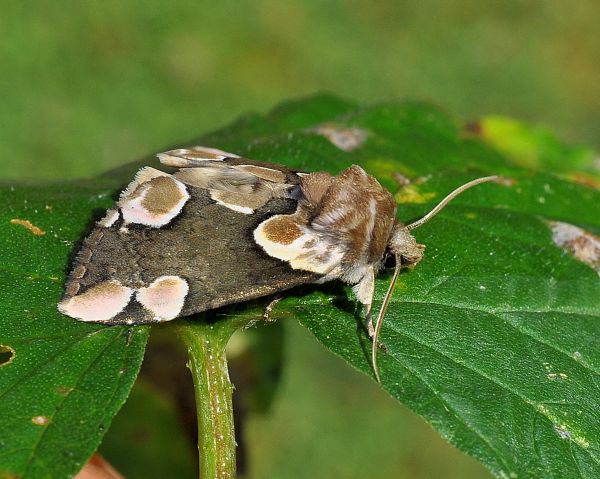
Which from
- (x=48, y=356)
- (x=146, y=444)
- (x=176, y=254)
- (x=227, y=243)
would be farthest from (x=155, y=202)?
(x=146, y=444)

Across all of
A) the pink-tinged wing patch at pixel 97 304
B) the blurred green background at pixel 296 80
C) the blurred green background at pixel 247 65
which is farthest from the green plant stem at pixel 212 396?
the blurred green background at pixel 247 65

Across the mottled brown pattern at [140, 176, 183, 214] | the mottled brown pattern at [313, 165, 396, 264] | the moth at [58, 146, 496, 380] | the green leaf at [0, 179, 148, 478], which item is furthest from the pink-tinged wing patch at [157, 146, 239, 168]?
the mottled brown pattern at [313, 165, 396, 264]

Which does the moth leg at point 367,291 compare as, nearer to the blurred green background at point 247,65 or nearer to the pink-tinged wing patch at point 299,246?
the pink-tinged wing patch at point 299,246

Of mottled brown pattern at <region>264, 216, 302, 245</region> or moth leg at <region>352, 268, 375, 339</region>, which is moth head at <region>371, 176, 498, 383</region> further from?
mottled brown pattern at <region>264, 216, 302, 245</region>

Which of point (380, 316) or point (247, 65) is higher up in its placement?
point (380, 316)

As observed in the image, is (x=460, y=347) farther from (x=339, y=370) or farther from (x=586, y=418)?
(x=339, y=370)

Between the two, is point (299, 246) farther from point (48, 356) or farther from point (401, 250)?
point (48, 356)

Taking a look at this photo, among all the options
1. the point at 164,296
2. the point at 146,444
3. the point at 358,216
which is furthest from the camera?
the point at 146,444
